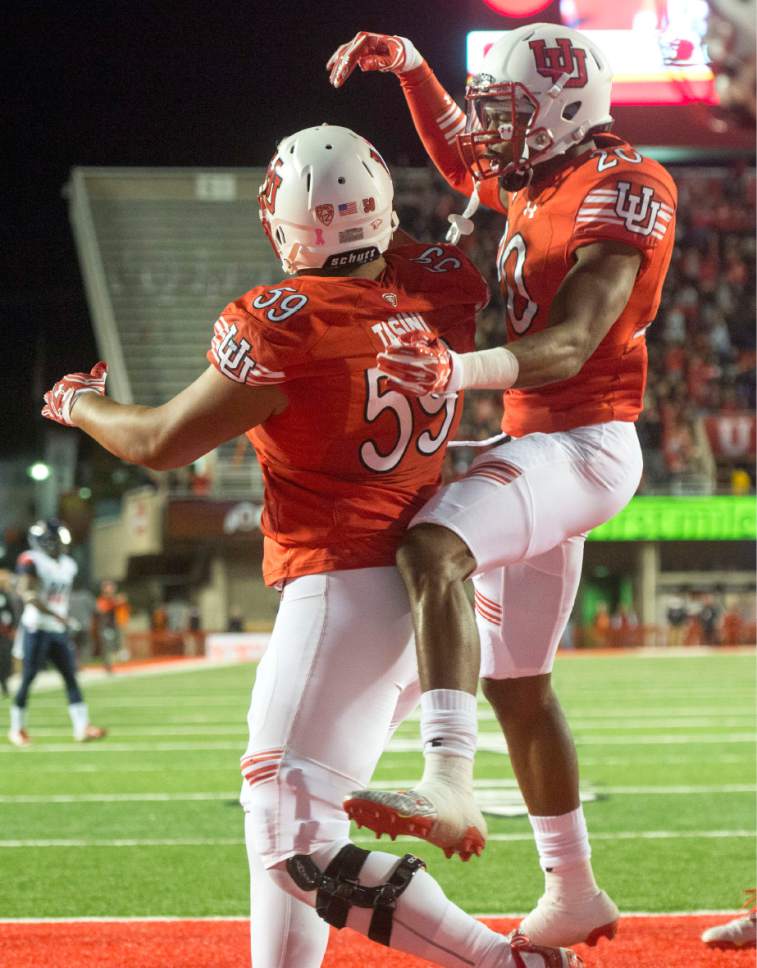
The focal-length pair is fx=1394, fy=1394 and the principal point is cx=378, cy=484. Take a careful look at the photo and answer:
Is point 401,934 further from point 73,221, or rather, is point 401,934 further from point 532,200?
point 73,221

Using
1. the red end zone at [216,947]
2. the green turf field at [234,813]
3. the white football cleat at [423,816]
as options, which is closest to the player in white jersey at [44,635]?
the green turf field at [234,813]

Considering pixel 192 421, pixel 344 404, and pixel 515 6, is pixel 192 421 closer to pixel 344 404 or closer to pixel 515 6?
pixel 344 404

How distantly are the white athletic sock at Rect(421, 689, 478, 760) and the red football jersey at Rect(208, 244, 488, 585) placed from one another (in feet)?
1.00

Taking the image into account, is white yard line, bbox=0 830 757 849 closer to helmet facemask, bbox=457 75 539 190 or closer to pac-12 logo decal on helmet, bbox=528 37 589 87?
helmet facemask, bbox=457 75 539 190

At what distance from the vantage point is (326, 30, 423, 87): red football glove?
3.22m

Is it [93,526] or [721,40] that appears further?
[93,526]

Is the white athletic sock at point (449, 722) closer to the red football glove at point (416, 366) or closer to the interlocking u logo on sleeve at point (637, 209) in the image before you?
the red football glove at point (416, 366)

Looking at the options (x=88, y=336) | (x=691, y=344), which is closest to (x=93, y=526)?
(x=88, y=336)

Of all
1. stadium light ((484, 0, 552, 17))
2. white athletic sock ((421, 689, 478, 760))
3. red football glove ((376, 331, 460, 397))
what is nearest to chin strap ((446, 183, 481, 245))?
red football glove ((376, 331, 460, 397))

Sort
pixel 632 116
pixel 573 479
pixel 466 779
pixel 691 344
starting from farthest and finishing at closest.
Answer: pixel 691 344 < pixel 632 116 < pixel 573 479 < pixel 466 779

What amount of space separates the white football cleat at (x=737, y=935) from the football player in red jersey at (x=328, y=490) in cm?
107

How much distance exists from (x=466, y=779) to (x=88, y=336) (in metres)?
31.1

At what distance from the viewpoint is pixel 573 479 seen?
292 cm

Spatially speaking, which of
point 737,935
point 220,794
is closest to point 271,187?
point 737,935
